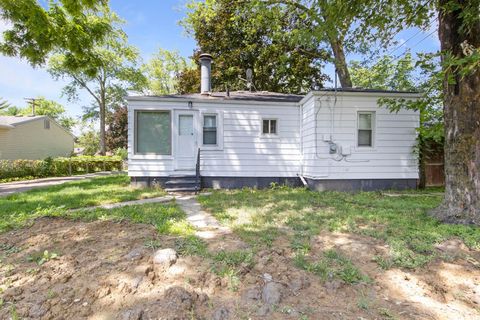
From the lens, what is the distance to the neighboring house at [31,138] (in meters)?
15.3

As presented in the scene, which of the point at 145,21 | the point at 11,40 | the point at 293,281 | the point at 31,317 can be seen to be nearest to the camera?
the point at 31,317

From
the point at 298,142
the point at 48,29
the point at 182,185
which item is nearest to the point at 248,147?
the point at 298,142

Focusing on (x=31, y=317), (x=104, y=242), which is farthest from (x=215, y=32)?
(x=31, y=317)

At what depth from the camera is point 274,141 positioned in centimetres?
884

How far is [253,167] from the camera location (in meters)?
8.79

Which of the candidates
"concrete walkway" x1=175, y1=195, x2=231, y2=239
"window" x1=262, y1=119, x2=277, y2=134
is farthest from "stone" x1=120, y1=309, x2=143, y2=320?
"window" x1=262, y1=119, x2=277, y2=134

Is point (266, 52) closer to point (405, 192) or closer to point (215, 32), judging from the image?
point (215, 32)

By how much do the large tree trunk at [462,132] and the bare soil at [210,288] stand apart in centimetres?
122

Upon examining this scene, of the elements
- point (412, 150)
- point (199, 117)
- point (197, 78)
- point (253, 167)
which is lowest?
point (253, 167)

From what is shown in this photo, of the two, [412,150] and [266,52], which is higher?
[266,52]

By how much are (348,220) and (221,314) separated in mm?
3096

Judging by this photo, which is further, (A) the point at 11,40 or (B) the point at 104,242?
(A) the point at 11,40

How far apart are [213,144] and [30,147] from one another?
15.1 m

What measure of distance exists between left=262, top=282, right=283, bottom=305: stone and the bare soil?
1 cm
